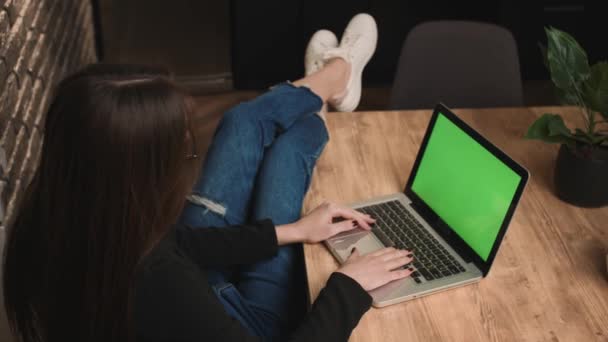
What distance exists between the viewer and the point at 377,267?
4.15ft

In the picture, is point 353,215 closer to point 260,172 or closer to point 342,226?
point 342,226

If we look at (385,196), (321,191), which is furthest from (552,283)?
(321,191)

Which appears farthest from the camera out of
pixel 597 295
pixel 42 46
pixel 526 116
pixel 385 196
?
pixel 42 46

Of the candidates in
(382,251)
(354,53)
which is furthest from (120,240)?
(354,53)

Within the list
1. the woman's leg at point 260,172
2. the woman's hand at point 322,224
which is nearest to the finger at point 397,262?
the woman's hand at point 322,224

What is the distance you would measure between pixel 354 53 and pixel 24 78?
3.10 ft

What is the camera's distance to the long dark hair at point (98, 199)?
38.3 inches

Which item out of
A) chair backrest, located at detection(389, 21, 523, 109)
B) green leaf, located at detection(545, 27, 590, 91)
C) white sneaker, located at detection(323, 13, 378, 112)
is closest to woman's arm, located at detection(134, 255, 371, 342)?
green leaf, located at detection(545, 27, 590, 91)

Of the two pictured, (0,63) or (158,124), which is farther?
(0,63)

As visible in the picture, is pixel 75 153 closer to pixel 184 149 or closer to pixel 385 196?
pixel 184 149

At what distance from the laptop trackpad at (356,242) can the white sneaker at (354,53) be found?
64 centimetres

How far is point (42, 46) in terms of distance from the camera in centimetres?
213

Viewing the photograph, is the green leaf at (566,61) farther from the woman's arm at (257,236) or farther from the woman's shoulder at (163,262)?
the woman's shoulder at (163,262)

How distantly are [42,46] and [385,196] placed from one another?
126cm
